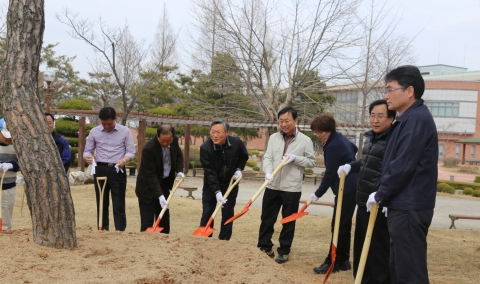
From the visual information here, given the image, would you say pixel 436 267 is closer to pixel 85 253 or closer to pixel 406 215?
pixel 406 215

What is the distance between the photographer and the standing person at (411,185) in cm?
320

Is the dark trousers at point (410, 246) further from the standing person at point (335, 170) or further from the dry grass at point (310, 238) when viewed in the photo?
the standing person at point (335, 170)

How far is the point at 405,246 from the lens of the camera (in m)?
3.21

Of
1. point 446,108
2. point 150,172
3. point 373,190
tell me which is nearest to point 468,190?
point 150,172

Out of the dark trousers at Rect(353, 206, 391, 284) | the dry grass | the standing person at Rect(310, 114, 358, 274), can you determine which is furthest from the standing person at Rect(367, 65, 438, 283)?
the standing person at Rect(310, 114, 358, 274)

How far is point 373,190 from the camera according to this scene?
4.05 meters

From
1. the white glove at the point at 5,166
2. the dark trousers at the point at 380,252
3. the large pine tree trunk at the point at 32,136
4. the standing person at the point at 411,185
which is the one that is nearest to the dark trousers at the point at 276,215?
the dark trousers at the point at 380,252

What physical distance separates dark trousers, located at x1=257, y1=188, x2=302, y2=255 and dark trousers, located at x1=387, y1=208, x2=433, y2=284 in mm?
2256

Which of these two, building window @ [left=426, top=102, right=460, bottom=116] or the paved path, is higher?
building window @ [left=426, top=102, right=460, bottom=116]

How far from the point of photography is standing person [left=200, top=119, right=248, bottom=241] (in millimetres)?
5480

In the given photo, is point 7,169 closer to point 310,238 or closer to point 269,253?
point 269,253

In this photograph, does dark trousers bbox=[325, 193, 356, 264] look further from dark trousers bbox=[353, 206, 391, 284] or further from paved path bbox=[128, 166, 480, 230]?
paved path bbox=[128, 166, 480, 230]

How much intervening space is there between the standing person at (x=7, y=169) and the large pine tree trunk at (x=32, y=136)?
2.02 m

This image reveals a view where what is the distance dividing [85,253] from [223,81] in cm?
1723
